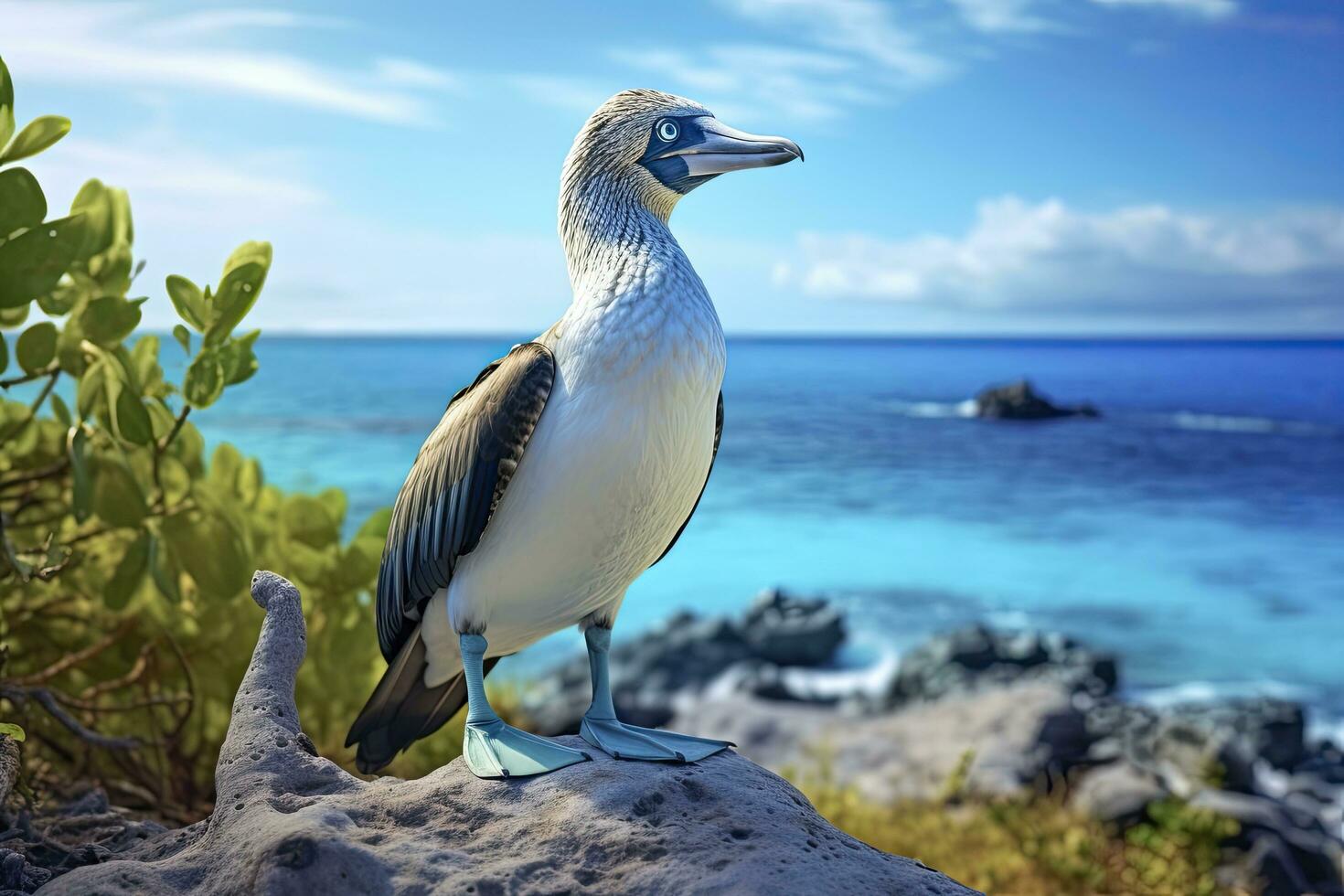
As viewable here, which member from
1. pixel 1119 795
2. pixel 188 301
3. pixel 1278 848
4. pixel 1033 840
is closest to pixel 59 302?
pixel 188 301

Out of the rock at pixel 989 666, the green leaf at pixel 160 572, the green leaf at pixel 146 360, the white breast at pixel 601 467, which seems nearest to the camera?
the white breast at pixel 601 467

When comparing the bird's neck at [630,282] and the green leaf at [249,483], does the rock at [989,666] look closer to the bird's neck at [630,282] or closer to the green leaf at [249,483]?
the green leaf at [249,483]

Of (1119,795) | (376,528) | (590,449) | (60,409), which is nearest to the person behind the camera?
(590,449)

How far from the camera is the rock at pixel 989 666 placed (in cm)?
1017

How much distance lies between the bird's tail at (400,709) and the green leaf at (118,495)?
31.2 inches

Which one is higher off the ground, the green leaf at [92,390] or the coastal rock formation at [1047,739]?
the green leaf at [92,390]

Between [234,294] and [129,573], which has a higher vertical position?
[234,294]

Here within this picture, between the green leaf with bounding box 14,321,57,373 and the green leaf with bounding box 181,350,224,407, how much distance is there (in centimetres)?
34

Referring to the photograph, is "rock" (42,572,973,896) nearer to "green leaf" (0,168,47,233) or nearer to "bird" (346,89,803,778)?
"bird" (346,89,803,778)

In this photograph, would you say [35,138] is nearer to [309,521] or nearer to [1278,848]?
[309,521]

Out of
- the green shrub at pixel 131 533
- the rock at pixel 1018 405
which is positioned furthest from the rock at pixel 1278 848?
the rock at pixel 1018 405

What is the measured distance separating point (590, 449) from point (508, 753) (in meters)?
0.64

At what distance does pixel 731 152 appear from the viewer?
2252mm

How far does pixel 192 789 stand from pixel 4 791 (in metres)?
1.39
